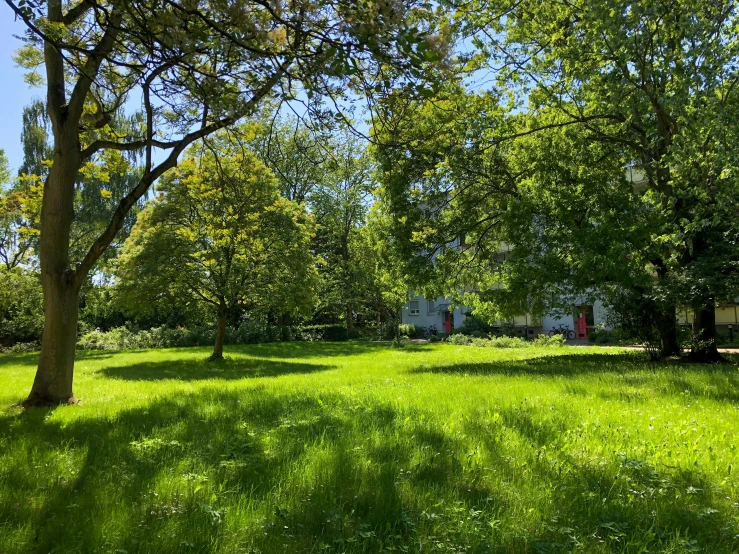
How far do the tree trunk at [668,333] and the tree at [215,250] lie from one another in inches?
441

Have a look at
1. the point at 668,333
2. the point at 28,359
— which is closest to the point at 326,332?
the point at 28,359

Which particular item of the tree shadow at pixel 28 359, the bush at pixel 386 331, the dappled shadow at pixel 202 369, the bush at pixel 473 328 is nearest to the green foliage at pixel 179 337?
the tree shadow at pixel 28 359

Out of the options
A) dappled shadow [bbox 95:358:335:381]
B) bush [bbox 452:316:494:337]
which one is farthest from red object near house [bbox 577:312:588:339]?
dappled shadow [bbox 95:358:335:381]

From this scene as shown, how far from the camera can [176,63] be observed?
522 cm

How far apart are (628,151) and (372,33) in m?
12.2

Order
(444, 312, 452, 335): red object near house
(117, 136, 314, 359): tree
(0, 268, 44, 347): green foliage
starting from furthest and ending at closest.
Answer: (444, 312, 452, 335): red object near house, (0, 268, 44, 347): green foliage, (117, 136, 314, 359): tree

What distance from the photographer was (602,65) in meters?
12.1

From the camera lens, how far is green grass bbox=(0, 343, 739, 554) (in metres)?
2.78

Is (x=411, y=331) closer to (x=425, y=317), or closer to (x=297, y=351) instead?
(x=425, y=317)

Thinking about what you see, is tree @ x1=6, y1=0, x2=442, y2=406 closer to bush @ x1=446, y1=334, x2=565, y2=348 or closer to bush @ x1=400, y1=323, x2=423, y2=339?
bush @ x1=446, y1=334, x2=565, y2=348

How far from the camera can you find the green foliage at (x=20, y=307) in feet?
87.0

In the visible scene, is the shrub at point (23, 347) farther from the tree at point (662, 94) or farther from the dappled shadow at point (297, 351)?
the tree at point (662, 94)

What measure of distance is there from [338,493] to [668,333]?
40.7ft

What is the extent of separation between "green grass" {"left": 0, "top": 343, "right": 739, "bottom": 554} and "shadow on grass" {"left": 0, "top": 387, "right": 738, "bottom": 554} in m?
0.01
